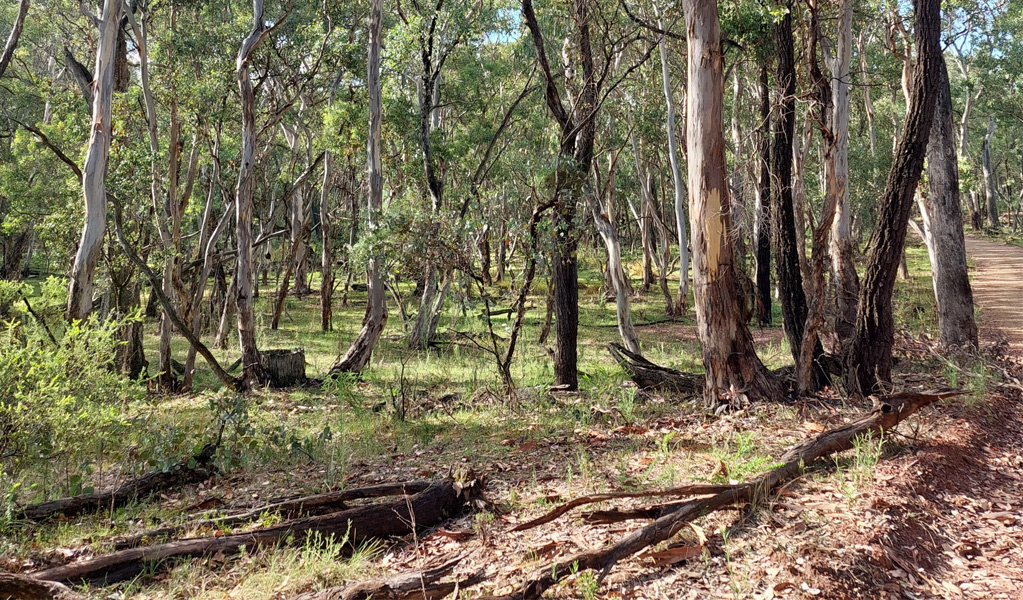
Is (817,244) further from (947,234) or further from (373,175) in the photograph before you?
(373,175)

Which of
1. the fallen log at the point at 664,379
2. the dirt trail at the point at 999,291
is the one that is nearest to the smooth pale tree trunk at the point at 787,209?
the fallen log at the point at 664,379

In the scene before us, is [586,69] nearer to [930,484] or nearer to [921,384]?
[921,384]

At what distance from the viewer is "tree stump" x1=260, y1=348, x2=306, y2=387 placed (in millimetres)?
11047

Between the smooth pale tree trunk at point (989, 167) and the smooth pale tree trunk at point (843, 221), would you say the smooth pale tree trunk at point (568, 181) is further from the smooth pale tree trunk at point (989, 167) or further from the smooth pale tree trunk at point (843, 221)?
the smooth pale tree trunk at point (989, 167)

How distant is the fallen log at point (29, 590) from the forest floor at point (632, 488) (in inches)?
11.1

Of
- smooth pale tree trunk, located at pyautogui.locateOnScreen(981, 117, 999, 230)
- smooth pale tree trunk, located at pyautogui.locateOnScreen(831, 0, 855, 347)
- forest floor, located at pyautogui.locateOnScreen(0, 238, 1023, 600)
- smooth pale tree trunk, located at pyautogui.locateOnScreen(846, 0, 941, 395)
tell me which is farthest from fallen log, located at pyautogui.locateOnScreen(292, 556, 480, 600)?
smooth pale tree trunk, located at pyautogui.locateOnScreen(981, 117, 999, 230)

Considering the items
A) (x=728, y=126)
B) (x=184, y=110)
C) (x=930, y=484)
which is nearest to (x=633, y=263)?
(x=728, y=126)

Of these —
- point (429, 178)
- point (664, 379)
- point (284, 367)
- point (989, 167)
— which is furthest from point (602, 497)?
point (989, 167)

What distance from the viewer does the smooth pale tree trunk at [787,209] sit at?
762 centimetres

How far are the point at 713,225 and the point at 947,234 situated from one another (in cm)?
501

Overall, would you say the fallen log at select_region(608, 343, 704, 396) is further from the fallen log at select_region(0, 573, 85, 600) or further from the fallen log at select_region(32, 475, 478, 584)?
the fallen log at select_region(0, 573, 85, 600)

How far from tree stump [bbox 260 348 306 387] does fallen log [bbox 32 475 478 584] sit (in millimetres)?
6831

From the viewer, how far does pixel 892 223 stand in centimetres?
675

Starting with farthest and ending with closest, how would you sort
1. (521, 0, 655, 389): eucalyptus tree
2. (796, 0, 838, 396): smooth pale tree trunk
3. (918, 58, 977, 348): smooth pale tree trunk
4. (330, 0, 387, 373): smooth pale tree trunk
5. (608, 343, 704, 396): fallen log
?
(330, 0, 387, 373): smooth pale tree trunk → (918, 58, 977, 348): smooth pale tree trunk → (521, 0, 655, 389): eucalyptus tree → (608, 343, 704, 396): fallen log → (796, 0, 838, 396): smooth pale tree trunk
